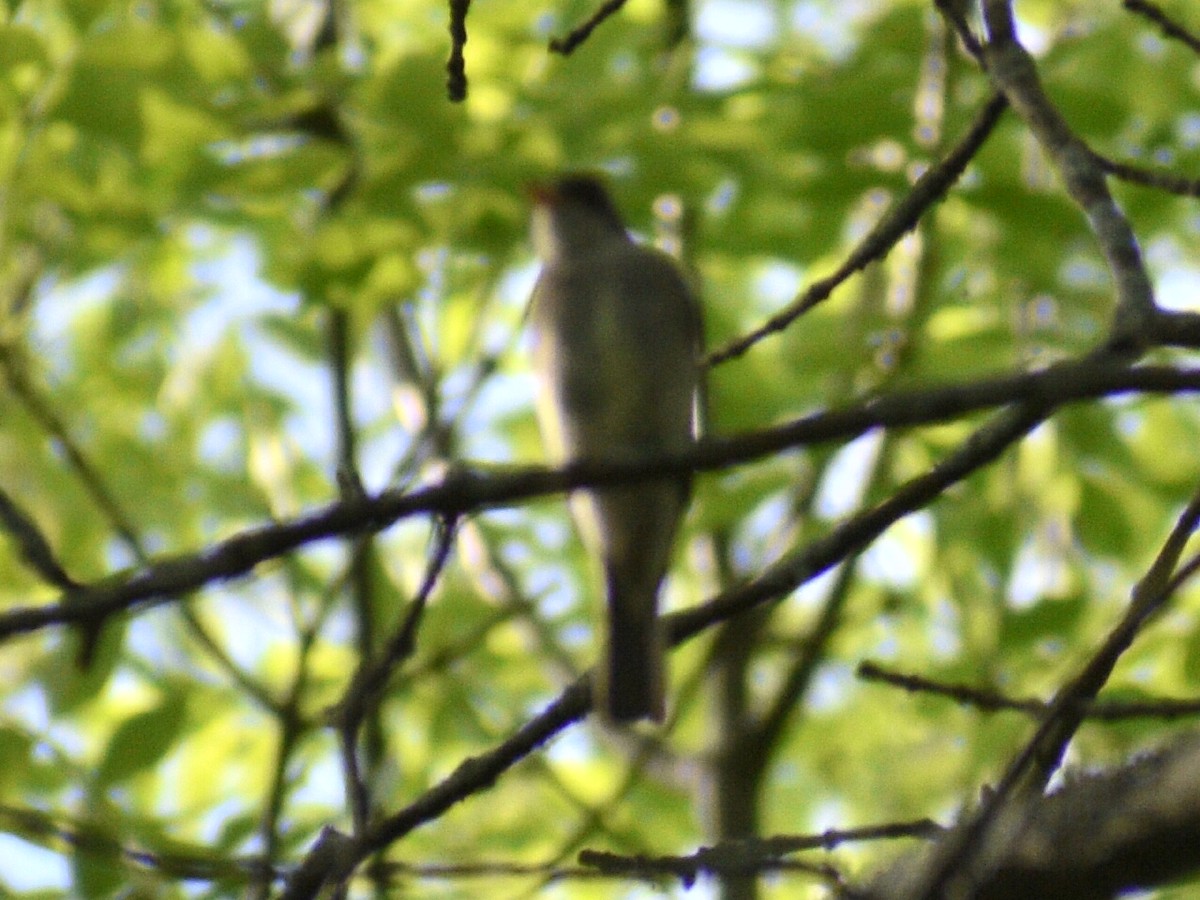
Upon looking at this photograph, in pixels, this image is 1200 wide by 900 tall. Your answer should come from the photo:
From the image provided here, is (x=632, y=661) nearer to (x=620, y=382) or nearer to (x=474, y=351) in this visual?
(x=620, y=382)

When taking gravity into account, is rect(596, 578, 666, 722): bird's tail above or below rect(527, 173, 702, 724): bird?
below

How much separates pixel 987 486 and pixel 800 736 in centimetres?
238

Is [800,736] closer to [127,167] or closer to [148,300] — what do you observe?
[148,300]

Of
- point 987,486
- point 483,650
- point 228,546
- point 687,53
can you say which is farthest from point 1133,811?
point 483,650

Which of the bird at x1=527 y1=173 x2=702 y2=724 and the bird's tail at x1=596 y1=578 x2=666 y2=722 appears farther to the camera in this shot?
the bird at x1=527 y1=173 x2=702 y2=724

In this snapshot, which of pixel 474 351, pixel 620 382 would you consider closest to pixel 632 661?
pixel 620 382

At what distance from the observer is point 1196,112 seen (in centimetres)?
420

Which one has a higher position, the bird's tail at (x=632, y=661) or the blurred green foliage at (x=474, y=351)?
the blurred green foliage at (x=474, y=351)

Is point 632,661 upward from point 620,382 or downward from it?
downward

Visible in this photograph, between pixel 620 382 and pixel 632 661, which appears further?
pixel 620 382

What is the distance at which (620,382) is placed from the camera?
4031mm

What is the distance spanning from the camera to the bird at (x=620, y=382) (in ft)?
12.6

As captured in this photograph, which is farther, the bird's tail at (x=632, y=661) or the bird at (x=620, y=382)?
the bird at (x=620, y=382)

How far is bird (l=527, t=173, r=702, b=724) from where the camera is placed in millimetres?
3848
